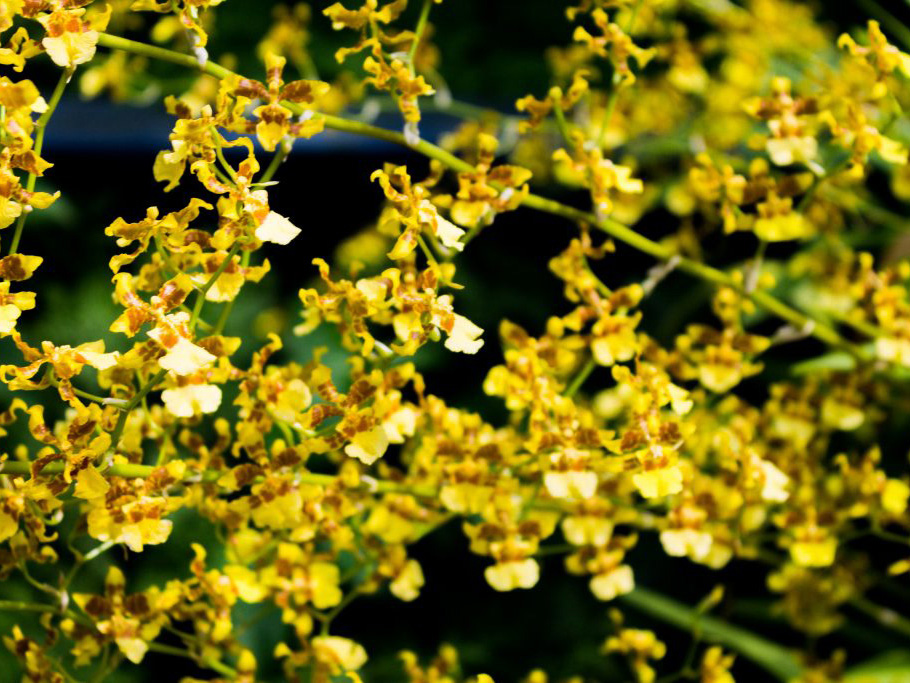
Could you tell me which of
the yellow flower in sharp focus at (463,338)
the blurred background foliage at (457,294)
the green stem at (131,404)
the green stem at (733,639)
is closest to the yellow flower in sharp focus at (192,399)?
the green stem at (131,404)

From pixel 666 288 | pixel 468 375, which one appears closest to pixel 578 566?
pixel 468 375

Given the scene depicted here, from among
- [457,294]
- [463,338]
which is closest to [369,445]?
[463,338]

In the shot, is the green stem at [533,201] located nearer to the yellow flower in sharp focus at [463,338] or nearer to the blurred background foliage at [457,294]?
the yellow flower in sharp focus at [463,338]

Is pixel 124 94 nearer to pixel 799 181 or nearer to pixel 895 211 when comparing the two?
pixel 799 181

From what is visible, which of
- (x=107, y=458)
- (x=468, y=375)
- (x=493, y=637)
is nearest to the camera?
(x=107, y=458)

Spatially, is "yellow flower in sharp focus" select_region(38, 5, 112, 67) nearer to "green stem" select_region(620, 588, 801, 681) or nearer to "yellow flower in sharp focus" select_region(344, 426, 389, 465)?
"yellow flower in sharp focus" select_region(344, 426, 389, 465)

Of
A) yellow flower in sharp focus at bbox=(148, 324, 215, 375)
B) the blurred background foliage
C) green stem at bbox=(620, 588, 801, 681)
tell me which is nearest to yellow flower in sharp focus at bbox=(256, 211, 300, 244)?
yellow flower in sharp focus at bbox=(148, 324, 215, 375)

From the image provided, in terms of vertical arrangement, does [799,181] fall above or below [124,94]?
above
